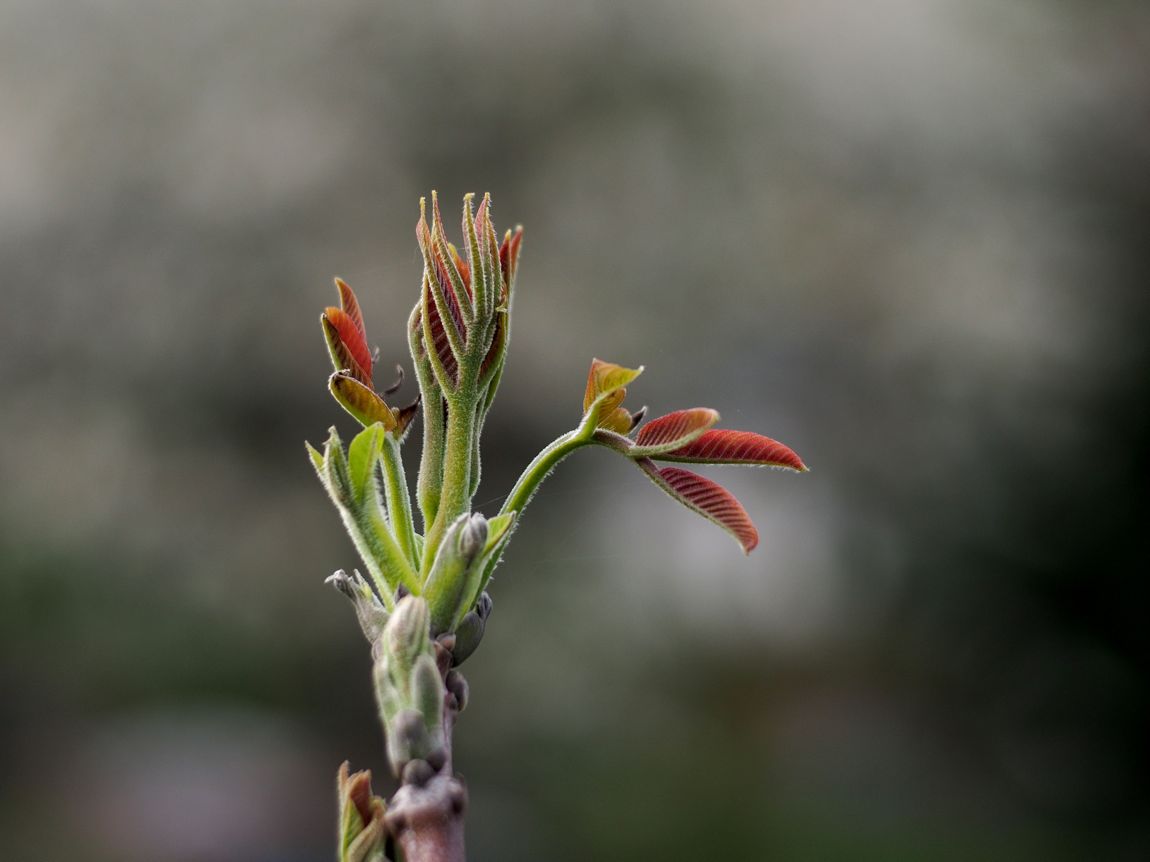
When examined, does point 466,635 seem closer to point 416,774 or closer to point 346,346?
point 416,774

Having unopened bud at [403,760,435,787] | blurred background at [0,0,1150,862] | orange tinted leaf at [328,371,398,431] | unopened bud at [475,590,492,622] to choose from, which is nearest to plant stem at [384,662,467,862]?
unopened bud at [403,760,435,787]

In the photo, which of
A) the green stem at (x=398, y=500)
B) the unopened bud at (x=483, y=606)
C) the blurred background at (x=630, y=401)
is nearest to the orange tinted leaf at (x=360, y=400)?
the green stem at (x=398, y=500)

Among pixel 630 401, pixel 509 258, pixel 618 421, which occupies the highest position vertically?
pixel 630 401

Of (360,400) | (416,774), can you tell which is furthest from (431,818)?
(360,400)

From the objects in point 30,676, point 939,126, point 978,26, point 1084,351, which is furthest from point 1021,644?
point 30,676

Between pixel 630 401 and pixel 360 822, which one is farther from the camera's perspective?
pixel 630 401

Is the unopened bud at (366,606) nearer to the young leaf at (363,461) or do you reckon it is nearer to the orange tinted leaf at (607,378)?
the young leaf at (363,461)
